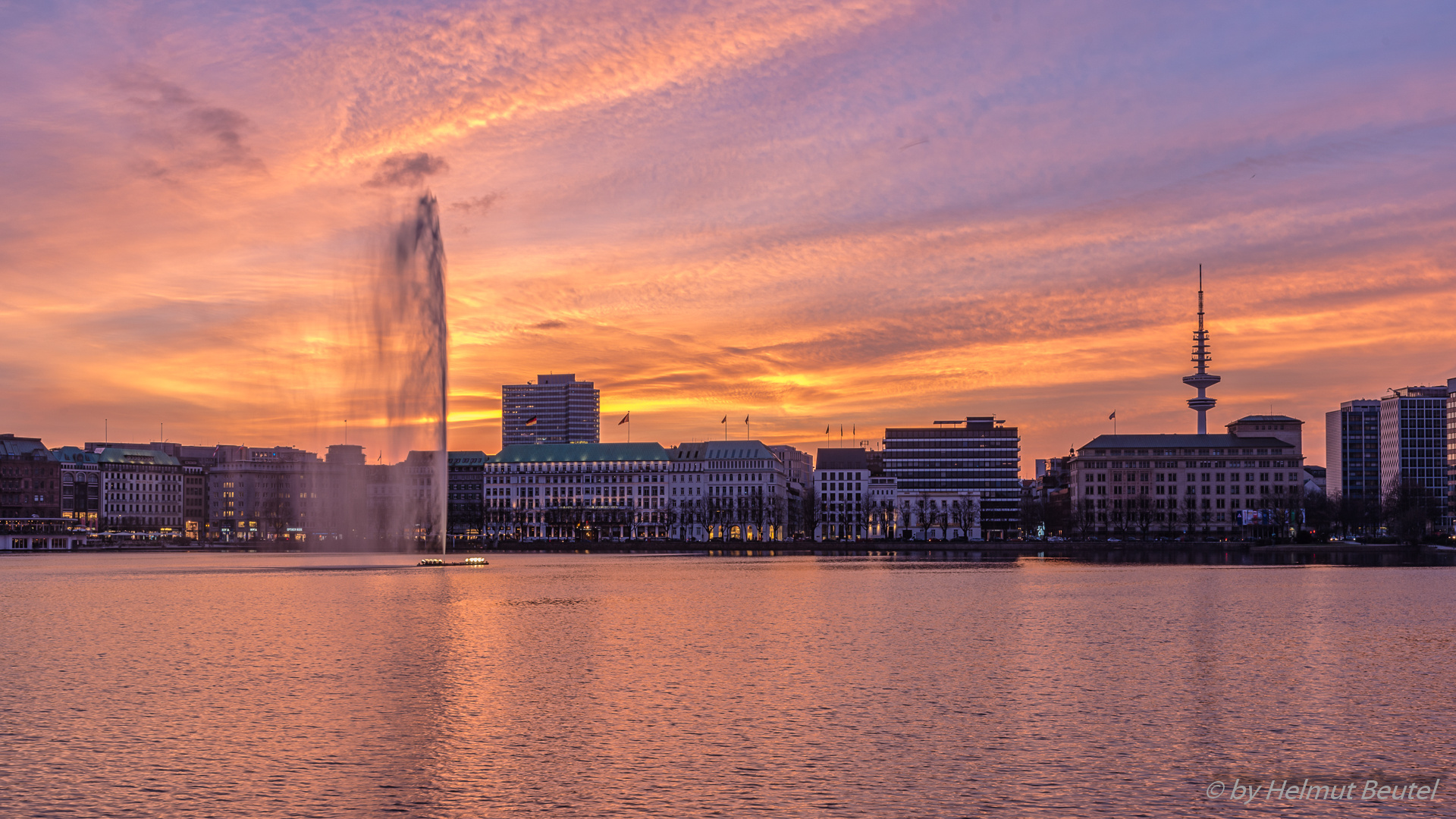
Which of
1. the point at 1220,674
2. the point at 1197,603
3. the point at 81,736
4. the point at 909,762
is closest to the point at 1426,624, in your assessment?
the point at 1197,603

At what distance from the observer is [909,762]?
88.0 ft

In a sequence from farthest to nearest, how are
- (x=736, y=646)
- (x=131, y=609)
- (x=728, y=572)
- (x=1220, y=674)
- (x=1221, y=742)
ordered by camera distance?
(x=728, y=572)
(x=131, y=609)
(x=736, y=646)
(x=1220, y=674)
(x=1221, y=742)

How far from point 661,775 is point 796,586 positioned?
227 ft

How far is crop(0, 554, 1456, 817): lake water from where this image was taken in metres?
24.2

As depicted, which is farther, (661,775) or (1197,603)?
(1197,603)

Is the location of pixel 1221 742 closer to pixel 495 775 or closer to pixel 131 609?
pixel 495 775

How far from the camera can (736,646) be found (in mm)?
49094

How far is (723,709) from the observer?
111 feet

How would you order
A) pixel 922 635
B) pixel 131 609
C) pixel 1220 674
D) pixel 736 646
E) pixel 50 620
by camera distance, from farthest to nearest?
1. pixel 131 609
2. pixel 50 620
3. pixel 922 635
4. pixel 736 646
5. pixel 1220 674

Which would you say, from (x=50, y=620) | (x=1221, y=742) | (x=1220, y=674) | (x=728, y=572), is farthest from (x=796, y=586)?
(x=1221, y=742)

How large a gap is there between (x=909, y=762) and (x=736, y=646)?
22.6m

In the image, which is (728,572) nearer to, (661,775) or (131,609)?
(131,609)

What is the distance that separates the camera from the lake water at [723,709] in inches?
953

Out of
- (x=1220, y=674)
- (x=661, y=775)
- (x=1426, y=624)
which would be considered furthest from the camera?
(x=1426, y=624)
